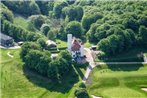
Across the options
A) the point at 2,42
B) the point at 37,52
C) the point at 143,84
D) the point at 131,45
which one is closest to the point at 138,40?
the point at 131,45

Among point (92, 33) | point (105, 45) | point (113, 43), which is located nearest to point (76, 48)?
point (105, 45)

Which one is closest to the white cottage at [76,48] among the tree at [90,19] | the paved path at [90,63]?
the paved path at [90,63]

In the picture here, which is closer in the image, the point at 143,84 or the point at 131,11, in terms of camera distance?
the point at 143,84

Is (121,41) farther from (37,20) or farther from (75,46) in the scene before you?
(37,20)

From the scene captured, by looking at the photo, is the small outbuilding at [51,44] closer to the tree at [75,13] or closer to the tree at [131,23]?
the tree at [131,23]

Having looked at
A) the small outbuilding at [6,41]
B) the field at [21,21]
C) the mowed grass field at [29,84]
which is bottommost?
the mowed grass field at [29,84]

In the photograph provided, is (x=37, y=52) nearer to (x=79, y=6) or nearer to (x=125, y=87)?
(x=125, y=87)
